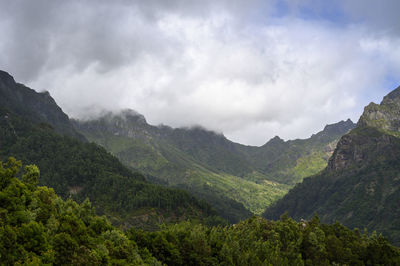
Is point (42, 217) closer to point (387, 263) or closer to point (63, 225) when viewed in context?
point (63, 225)

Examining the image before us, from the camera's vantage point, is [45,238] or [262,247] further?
[262,247]

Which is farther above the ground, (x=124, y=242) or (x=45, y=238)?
(x=45, y=238)

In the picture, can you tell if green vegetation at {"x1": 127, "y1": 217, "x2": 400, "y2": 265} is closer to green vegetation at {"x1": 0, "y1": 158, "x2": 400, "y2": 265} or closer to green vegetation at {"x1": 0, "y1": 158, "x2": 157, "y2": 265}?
green vegetation at {"x1": 0, "y1": 158, "x2": 400, "y2": 265}

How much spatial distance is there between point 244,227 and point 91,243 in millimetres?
110462

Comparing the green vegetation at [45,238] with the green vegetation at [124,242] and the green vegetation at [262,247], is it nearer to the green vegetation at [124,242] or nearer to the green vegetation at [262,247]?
the green vegetation at [124,242]

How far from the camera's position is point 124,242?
121m

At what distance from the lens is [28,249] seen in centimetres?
9156

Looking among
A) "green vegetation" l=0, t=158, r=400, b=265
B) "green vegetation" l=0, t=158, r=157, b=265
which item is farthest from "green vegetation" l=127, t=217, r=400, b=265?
"green vegetation" l=0, t=158, r=157, b=265

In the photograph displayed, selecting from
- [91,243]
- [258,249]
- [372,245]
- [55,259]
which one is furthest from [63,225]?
[372,245]

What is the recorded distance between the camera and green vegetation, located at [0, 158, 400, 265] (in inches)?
3686

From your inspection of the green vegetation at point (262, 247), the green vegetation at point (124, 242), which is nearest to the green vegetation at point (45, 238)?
the green vegetation at point (124, 242)

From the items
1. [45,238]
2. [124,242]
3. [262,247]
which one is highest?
[45,238]

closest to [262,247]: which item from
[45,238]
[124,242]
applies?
[124,242]

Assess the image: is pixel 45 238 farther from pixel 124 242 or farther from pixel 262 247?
pixel 262 247
